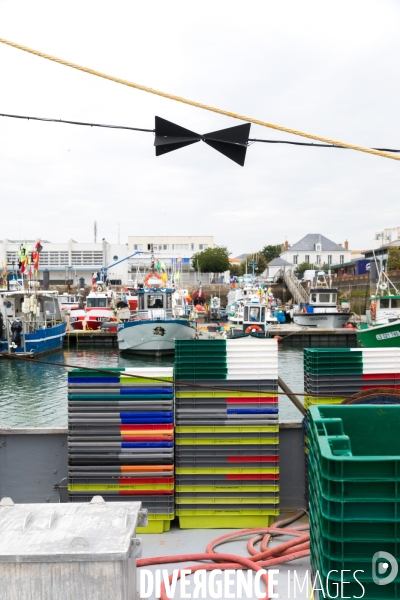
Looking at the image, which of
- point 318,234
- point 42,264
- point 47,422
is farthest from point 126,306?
point 318,234

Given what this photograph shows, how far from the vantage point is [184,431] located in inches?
224

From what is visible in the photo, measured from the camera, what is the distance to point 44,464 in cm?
632

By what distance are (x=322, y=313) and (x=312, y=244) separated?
57549mm

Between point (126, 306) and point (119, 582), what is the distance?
145 feet

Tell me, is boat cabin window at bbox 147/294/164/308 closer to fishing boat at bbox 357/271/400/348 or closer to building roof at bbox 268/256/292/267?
fishing boat at bbox 357/271/400/348

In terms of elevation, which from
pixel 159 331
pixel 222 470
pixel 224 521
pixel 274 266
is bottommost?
pixel 224 521

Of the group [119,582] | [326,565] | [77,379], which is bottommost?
[119,582]

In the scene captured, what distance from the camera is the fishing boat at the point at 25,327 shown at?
30781mm

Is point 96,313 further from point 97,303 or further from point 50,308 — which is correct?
point 50,308

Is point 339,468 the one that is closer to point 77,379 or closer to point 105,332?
point 77,379

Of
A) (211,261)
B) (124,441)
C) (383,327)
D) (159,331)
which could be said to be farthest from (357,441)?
(211,261)

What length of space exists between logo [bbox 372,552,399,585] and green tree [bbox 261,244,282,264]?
346 ft

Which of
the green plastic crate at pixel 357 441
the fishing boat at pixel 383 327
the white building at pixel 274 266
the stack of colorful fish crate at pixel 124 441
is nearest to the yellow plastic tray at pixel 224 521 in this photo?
the stack of colorful fish crate at pixel 124 441

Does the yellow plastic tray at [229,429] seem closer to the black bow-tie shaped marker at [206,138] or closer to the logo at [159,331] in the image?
the black bow-tie shaped marker at [206,138]
